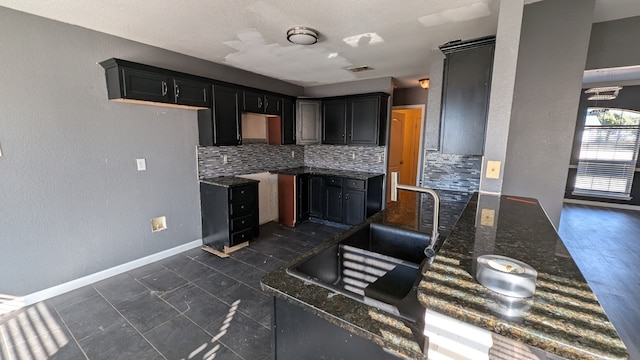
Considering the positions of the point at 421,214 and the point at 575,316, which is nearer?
the point at 575,316

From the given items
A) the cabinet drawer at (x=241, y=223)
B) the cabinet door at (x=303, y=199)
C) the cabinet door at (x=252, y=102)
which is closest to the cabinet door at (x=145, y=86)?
the cabinet door at (x=252, y=102)

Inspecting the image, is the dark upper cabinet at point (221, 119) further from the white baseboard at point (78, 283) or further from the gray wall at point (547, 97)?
the gray wall at point (547, 97)

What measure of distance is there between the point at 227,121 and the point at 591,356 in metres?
3.50

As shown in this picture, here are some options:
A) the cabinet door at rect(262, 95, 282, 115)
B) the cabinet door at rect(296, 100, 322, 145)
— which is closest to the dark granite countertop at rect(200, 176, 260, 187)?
the cabinet door at rect(262, 95, 282, 115)

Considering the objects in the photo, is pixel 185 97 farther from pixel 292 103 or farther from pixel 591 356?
pixel 591 356

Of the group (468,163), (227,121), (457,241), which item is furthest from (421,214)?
(227,121)

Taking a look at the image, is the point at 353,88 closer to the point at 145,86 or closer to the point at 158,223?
the point at 145,86

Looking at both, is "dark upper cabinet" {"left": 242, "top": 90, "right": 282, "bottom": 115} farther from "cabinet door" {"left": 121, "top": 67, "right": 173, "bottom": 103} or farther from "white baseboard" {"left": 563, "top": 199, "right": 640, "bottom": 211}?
"white baseboard" {"left": 563, "top": 199, "right": 640, "bottom": 211}

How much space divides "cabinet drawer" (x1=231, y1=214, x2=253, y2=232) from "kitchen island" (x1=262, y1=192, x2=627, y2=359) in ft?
7.64

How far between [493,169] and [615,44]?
180cm

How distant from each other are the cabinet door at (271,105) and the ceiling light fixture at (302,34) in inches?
61.2

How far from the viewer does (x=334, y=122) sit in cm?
449

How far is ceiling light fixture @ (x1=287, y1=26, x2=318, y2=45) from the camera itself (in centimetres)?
230

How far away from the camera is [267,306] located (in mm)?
2219
